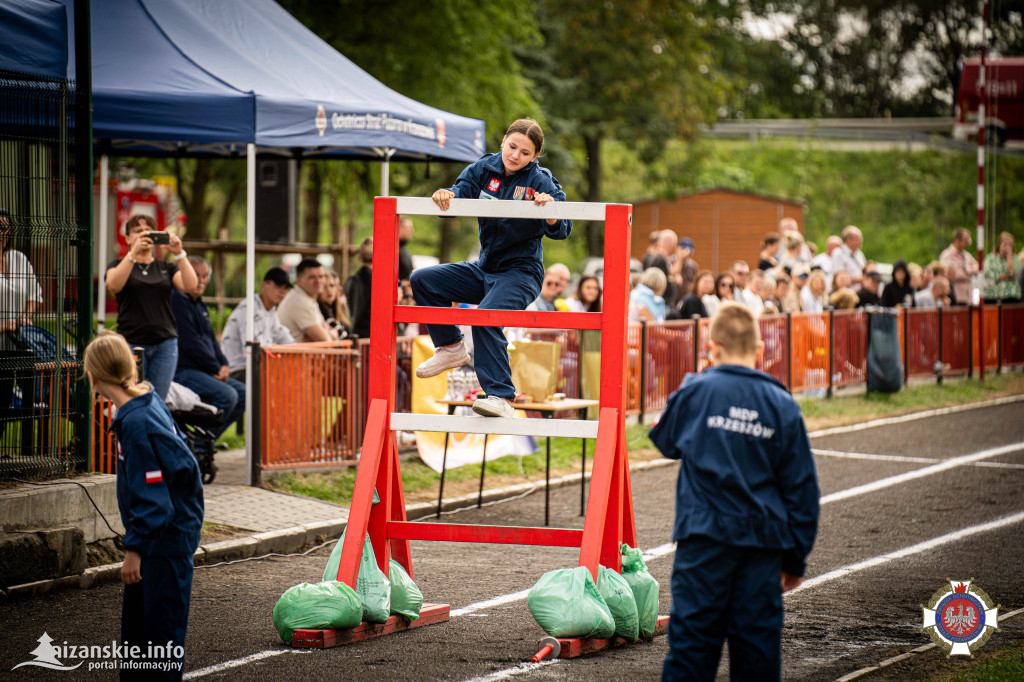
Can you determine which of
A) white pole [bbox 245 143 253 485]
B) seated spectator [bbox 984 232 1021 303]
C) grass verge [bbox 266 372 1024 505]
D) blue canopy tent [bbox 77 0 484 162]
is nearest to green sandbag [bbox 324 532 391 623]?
grass verge [bbox 266 372 1024 505]

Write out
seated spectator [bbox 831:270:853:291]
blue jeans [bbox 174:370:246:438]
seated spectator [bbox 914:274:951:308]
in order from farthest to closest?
seated spectator [bbox 914:274:951:308], seated spectator [bbox 831:270:853:291], blue jeans [bbox 174:370:246:438]

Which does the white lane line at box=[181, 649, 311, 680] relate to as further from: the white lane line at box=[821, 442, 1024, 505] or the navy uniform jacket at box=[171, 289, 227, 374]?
the white lane line at box=[821, 442, 1024, 505]

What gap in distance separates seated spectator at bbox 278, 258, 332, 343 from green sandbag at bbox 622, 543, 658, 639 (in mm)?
5743

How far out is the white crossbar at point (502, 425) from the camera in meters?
5.90

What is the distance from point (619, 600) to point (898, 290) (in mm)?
14569

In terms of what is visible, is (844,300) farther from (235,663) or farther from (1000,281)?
(235,663)

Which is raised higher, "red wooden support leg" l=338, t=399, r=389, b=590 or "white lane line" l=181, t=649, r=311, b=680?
"red wooden support leg" l=338, t=399, r=389, b=590

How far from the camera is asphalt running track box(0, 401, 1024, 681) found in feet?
18.9

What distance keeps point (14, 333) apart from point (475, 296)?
3245 millimetres

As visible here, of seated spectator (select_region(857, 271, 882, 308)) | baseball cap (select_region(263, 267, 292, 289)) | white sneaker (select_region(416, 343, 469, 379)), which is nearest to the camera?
white sneaker (select_region(416, 343, 469, 379))

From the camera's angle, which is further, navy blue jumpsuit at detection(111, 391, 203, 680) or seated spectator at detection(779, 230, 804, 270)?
seated spectator at detection(779, 230, 804, 270)

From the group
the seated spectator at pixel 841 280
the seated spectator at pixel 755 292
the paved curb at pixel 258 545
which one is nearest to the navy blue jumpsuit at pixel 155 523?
the paved curb at pixel 258 545

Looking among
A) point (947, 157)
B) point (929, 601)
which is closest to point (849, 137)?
point (947, 157)

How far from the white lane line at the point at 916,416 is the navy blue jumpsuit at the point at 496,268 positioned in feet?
28.5
